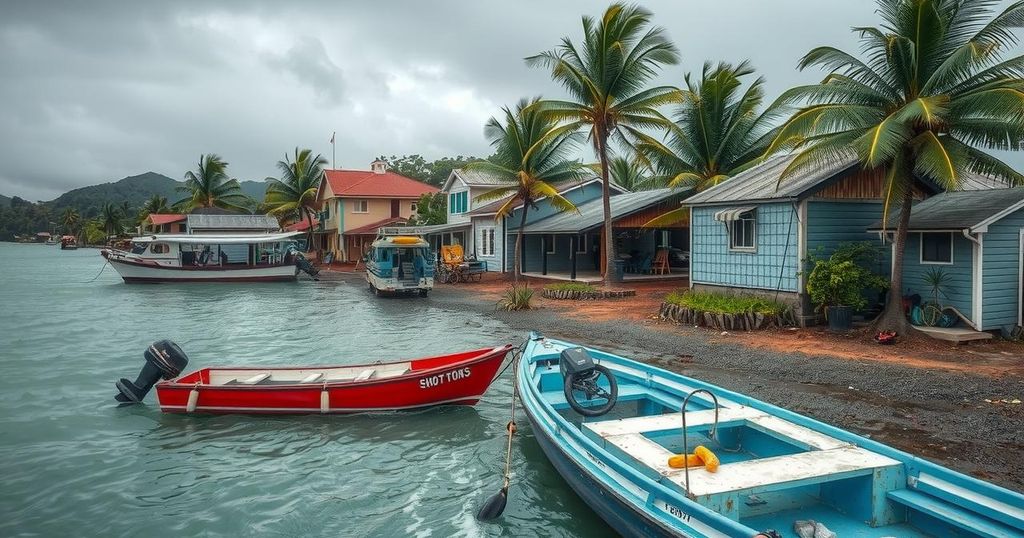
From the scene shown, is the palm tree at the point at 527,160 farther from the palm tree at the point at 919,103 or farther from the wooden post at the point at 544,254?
the palm tree at the point at 919,103

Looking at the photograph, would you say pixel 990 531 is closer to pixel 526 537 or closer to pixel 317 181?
pixel 526 537

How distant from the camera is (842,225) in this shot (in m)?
16.0

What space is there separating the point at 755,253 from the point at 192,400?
43.7ft

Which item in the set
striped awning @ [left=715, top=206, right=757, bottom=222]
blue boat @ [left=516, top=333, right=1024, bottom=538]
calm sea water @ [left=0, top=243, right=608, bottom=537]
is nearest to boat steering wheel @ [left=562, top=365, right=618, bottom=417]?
blue boat @ [left=516, top=333, right=1024, bottom=538]

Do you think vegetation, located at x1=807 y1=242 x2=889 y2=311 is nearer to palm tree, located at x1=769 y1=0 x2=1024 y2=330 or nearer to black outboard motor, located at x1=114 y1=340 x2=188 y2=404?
palm tree, located at x1=769 y1=0 x2=1024 y2=330

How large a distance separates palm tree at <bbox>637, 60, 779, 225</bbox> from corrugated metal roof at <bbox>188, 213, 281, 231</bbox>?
106ft

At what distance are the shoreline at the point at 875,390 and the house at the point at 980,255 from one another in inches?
109

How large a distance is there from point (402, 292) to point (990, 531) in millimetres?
23537

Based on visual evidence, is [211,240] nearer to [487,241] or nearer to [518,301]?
[487,241]

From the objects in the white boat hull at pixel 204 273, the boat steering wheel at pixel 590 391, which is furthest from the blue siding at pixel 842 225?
the white boat hull at pixel 204 273

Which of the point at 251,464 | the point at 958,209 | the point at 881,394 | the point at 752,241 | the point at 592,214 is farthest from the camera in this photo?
the point at 592,214

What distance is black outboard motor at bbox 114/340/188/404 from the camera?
10.8 m

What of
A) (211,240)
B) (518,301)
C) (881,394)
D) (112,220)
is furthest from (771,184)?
(112,220)

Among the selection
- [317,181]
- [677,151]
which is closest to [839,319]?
[677,151]
